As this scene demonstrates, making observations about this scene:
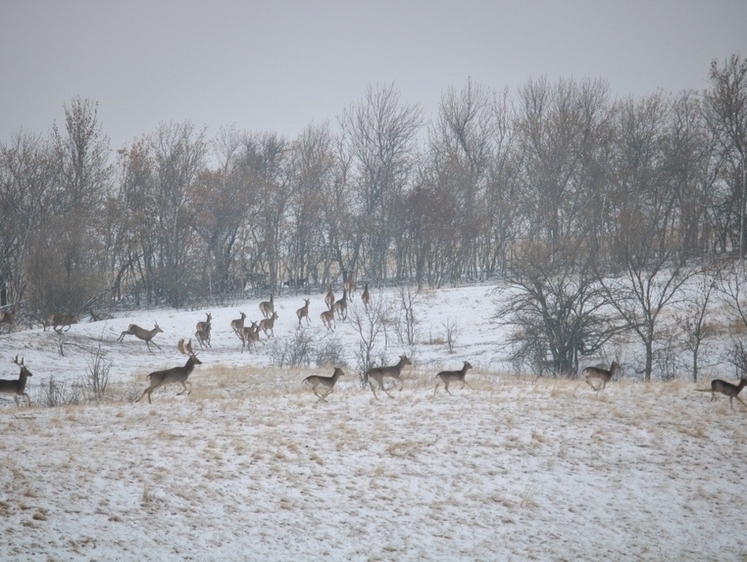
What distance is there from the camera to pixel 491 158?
193ft

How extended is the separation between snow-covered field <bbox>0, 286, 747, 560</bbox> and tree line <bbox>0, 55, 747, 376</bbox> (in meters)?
24.7

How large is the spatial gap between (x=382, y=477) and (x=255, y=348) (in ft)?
76.5

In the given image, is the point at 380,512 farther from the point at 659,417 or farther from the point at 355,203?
the point at 355,203

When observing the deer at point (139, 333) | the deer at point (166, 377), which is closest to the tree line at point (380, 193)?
the deer at point (139, 333)

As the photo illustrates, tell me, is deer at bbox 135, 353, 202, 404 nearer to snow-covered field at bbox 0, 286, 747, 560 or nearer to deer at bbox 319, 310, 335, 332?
snow-covered field at bbox 0, 286, 747, 560

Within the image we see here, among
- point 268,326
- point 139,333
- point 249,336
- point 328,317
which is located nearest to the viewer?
point 139,333

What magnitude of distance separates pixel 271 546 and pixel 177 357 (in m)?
22.3

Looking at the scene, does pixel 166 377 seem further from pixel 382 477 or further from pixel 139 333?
pixel 139 333

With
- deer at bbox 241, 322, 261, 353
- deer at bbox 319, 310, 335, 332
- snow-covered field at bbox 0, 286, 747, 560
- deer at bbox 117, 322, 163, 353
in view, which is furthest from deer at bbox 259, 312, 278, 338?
snow-covered field at bbox 0, 286, 747, 560

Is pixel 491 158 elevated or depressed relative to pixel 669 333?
elevated

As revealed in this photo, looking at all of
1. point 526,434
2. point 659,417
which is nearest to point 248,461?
point 526,434

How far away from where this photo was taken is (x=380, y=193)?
57.3 meters

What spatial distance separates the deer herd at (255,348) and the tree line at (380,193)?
7.07 meters

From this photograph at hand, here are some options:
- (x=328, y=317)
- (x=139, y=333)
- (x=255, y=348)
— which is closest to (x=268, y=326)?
(x=255, y=348)
